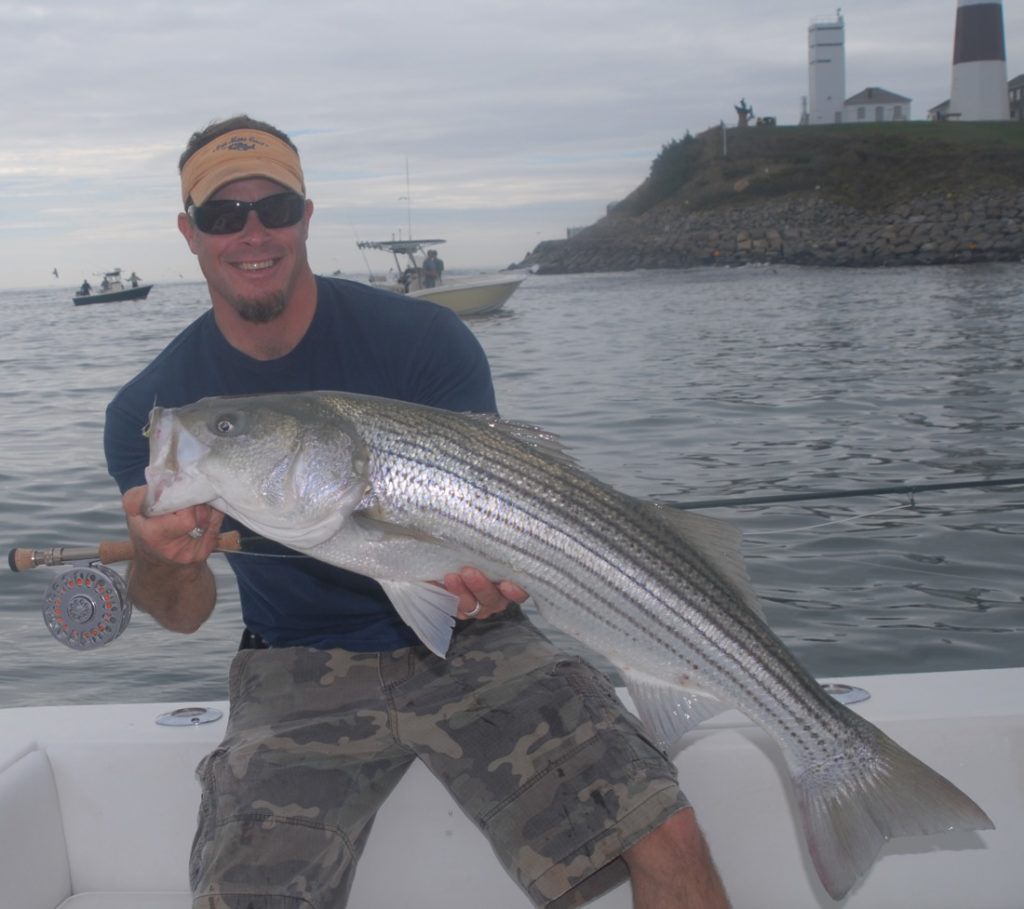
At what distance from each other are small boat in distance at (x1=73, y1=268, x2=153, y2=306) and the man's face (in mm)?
60798

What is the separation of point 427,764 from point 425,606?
23.6 inches

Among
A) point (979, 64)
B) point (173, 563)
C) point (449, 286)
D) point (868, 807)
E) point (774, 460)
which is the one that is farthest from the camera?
point (979, 64)

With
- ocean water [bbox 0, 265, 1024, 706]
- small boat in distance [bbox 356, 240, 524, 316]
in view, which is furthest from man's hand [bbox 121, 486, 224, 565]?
small boat in distance [bbox 356, 240, 524, 316]

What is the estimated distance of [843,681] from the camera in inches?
154

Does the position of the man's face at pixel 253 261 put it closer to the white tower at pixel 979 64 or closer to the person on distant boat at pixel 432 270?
the person on distant boat at pixel 432 270

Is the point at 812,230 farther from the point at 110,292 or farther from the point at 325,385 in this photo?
the point at 325,385

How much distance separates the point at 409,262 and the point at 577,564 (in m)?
37.9

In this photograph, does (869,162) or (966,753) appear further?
(869,162)

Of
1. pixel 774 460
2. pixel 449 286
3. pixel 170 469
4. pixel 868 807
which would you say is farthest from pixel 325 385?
pixel 449 286

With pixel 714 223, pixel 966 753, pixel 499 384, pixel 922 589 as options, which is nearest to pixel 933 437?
pixel 922 589

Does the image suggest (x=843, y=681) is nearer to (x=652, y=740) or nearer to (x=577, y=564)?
(x=652, y=740)

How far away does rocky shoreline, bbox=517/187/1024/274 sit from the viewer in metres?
59.8

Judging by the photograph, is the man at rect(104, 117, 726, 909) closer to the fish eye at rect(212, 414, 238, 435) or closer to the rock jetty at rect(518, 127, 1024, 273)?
the fish eye at rect(212, 414, 238, 435)

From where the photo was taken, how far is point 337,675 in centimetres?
355
